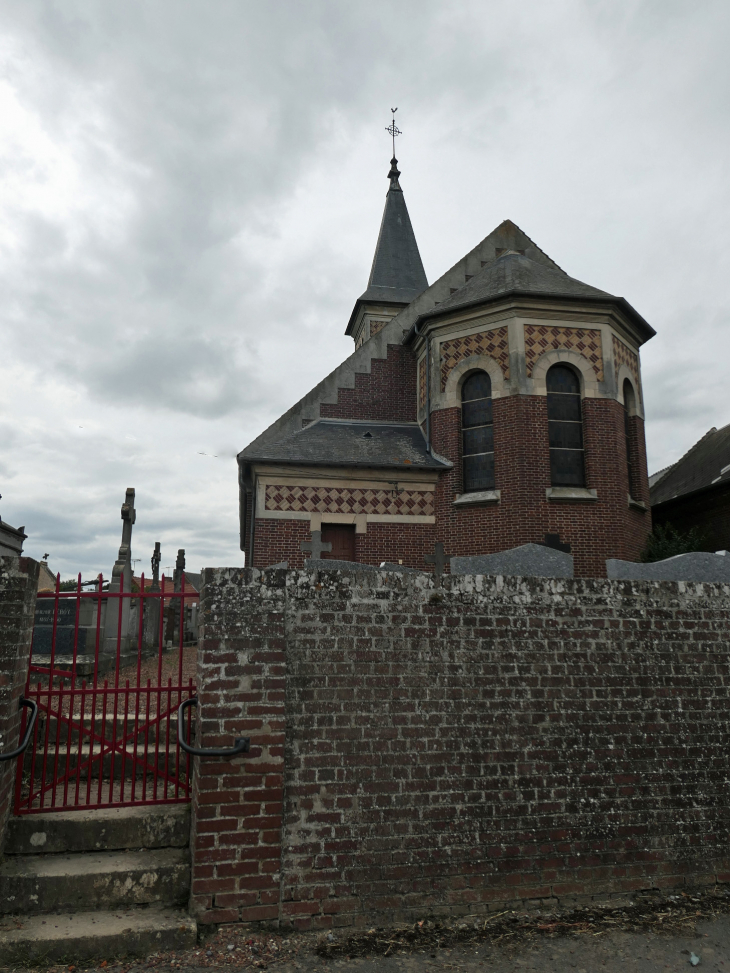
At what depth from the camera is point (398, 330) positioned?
16.4 meters

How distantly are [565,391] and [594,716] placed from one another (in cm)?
1036

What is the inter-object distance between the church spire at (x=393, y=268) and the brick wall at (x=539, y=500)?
13932 millimetres

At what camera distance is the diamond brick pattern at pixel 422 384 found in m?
15.3

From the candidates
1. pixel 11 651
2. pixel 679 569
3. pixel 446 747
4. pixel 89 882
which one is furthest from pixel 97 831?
pixel 679 569

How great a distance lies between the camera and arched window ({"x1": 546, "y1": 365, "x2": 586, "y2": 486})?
13648 mm

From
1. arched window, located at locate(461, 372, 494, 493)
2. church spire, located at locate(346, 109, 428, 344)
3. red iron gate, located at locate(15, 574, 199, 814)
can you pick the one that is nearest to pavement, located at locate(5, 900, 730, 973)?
red iron gate, located at locate(15, 574, 199, 814)

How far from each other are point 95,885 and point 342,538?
32.9 feet

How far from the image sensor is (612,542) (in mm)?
13125

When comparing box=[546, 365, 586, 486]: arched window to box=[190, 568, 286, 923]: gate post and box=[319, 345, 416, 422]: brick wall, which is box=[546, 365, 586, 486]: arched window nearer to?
box=[319, 345, 416, 422]: brick wall

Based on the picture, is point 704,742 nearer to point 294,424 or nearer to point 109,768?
point 109,768

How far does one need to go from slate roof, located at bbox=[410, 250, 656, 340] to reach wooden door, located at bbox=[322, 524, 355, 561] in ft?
17.5

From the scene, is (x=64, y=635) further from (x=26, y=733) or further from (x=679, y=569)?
(x=679, y=569)

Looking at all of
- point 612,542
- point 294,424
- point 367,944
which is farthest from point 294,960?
point 294,424

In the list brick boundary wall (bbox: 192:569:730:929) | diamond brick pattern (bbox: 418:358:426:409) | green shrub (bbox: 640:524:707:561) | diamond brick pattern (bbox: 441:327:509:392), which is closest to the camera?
brick boundary wall (bbox: 192:569:730:929)
